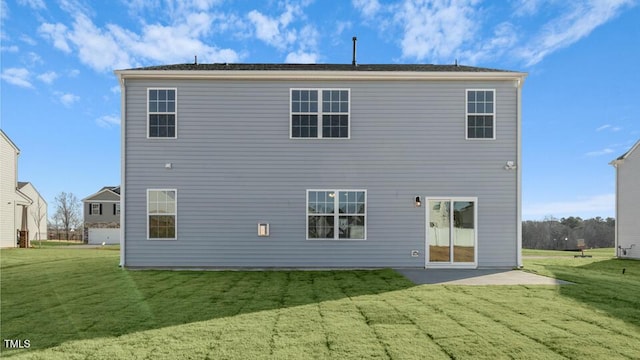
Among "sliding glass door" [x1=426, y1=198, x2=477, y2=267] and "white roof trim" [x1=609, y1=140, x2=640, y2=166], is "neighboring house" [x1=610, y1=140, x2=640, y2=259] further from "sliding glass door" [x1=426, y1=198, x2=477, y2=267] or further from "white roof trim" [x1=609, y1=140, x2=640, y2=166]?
"sliding glass door" [x1=426, y1=198, x2=477, y2=267]

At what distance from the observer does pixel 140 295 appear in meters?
6.89

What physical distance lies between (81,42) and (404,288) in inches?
528

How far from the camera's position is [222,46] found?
12.8 metres

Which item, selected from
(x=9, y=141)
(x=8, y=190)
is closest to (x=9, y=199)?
(x=8, y=190)

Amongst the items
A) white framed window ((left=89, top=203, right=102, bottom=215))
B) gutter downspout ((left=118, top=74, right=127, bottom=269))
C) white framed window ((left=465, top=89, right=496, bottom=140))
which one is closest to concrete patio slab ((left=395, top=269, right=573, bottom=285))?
white framed window ((left=465, top=89, right=496, bottom=140))

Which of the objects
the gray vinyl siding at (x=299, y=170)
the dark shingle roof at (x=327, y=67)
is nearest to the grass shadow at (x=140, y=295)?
the gray vinyl siding at (x=299, y=170)

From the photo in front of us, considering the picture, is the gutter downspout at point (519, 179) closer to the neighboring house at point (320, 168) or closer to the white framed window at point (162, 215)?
the neighboring house at point (320, 168)

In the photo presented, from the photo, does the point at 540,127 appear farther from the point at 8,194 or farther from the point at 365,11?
the point at 8,194

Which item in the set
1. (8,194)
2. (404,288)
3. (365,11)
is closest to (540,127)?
(365,11)

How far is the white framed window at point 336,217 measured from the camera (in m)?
10.1

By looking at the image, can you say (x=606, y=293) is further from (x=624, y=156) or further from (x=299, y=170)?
(x=624, y=156)

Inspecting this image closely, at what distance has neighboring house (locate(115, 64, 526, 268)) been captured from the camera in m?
10.1

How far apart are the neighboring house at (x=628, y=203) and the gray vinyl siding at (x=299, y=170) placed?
32.3ft

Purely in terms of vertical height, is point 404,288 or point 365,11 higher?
point 365,11
